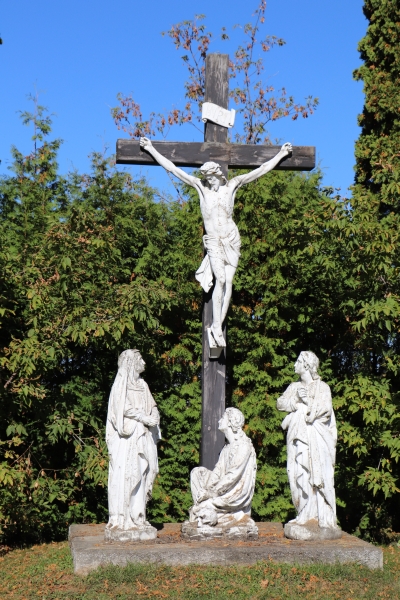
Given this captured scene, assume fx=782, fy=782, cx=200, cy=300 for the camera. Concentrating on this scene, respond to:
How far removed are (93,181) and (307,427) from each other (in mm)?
5527

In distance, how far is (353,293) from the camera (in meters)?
8.70

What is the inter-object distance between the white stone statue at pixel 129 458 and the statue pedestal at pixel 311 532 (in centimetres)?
120

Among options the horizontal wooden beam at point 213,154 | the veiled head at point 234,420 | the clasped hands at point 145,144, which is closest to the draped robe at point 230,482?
the veiled head at point 234,420

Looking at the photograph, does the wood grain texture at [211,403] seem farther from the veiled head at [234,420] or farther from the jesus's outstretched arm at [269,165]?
the jesus's outstretched arm at [269,165]

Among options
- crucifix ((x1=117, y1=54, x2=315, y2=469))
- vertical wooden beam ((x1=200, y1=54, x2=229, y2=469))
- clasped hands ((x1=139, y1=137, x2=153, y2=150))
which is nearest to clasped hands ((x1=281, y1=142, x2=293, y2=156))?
crucifix ((x1=117, y1=54, x2=315, y2=469))

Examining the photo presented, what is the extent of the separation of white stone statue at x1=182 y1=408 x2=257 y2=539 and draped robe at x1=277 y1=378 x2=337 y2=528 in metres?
0.40

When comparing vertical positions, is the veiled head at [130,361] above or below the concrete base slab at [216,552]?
above

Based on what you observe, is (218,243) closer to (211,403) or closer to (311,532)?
(211,403)

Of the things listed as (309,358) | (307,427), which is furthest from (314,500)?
(309,358)

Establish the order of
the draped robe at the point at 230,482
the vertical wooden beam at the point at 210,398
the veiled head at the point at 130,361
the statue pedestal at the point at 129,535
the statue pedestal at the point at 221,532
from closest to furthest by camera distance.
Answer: the statue pedestal at the point at 129,535 → the statue pedestal at the point at 221,532 → the draped robe at the point at 230,482 → the veiled head at the point at 130,361 → the vertical wooden beam at the point at 210,398

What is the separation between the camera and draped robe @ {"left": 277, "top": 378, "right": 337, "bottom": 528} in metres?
6.74

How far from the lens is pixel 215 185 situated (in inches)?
290

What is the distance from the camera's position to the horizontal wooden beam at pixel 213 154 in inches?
296

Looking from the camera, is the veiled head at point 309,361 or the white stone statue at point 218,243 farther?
the white stone statue at point 218,243
